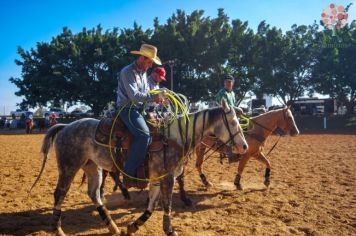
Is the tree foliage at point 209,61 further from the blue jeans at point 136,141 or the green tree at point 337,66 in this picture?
the blue jeans at point 136,141

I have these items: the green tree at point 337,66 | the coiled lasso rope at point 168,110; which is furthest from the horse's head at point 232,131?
the green tree at point 337,66

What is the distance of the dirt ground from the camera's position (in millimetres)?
5695

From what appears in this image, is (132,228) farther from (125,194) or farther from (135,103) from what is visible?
(125,194)

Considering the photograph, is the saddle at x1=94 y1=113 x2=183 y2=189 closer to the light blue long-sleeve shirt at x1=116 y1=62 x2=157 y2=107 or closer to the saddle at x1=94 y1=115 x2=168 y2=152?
the saddle at x1=94 y1=115 x2=168 y2=152

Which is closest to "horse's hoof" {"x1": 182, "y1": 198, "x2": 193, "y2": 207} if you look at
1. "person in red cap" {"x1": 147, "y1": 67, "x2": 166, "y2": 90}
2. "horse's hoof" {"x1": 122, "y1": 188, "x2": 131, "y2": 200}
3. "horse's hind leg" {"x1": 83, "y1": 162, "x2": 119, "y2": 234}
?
"horse's hoof" {"x1": 122, "y1": 188, "x2": 131, "y2": 200}

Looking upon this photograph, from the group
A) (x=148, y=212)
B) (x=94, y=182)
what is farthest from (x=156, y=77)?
(x=148, y=212)

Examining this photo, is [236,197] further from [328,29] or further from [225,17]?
[328,29]

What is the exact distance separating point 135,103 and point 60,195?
2060 mm

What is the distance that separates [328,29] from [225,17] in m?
13.0

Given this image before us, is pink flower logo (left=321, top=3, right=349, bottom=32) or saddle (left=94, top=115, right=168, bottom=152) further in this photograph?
pink flower logo (left=321, top=3, right=349, bottom=32)

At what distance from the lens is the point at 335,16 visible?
111 feet

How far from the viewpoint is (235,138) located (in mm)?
5289

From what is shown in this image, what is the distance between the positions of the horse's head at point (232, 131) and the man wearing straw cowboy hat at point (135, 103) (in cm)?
108

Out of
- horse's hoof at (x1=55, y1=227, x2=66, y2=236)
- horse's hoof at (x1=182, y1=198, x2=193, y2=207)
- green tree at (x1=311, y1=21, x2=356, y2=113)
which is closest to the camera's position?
horse's hoof at (x1=55, y1=227, x2=66, y2=236)
